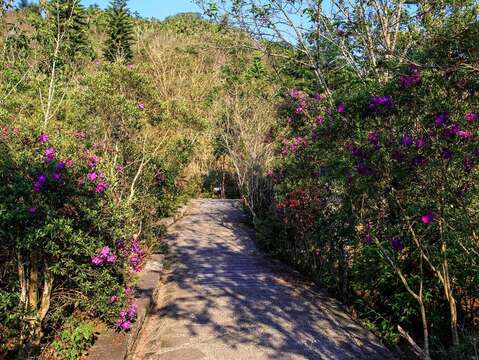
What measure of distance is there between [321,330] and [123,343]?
2077 mm

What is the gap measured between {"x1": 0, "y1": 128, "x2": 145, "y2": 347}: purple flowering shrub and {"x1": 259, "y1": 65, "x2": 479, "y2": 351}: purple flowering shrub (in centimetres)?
217

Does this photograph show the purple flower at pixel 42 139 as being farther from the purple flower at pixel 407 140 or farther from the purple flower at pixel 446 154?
the purple flower at pixel 446 154

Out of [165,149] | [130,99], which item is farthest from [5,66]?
[165,149]

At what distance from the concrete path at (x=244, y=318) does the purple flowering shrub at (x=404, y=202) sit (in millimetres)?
604

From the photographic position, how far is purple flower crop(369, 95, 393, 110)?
133 inches

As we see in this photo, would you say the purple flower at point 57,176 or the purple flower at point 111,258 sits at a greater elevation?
the purple flower at point 57,176

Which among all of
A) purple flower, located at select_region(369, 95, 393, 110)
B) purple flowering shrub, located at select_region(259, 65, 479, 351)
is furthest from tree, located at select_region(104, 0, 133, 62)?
purple flower, located at select_region(369, 95, 393, 110)

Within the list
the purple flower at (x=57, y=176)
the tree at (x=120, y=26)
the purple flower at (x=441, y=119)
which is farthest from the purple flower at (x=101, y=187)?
the tree at (x=120, y=26)

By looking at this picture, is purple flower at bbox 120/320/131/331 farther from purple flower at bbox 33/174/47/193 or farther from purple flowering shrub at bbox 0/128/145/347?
purple flower at bbox 33/174/47/193

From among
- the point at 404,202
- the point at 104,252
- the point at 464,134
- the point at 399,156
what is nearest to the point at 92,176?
the point at 104,252

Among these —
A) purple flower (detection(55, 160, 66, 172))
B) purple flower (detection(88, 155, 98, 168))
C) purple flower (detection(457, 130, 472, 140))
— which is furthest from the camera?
purple flower (detection(88, 155, 98, 168))

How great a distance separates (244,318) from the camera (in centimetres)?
468

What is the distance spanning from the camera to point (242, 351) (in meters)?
3.91

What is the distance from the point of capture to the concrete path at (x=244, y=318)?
156 inches
